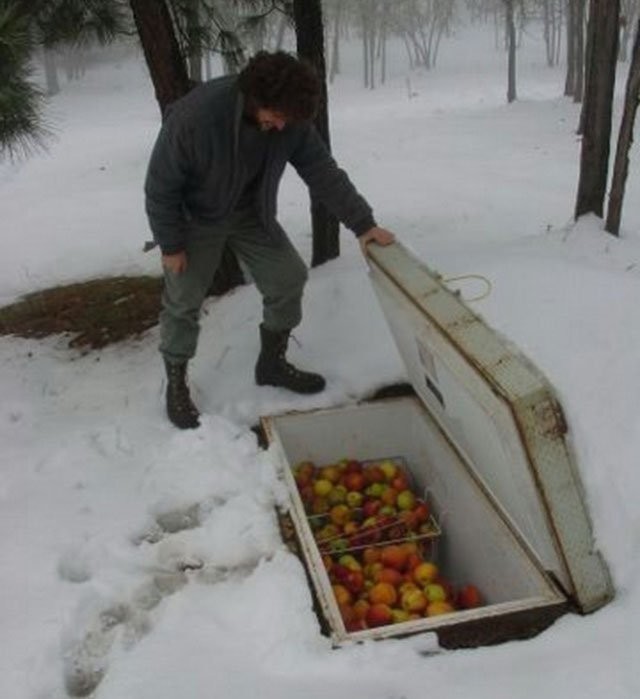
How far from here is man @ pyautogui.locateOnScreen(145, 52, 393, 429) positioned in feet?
10.3

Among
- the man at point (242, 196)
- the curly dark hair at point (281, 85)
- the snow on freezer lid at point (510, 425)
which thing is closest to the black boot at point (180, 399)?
the man at point (242, 196)

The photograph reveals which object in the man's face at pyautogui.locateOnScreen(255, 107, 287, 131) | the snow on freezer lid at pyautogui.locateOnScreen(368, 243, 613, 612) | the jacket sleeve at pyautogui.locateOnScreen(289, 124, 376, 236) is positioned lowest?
the snow on freezer lid at pyautogui.locateOnScreen(368, 243, 613, 612)

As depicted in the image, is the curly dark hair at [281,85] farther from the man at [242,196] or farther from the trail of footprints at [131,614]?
the trail of footprints at [131,614]

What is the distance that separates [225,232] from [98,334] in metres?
1.94

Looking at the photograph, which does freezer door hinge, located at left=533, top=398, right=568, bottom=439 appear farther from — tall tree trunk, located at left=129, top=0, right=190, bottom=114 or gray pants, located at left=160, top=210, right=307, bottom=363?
tall tree trunk, located at left=129, top=0, right=190, bottom=114

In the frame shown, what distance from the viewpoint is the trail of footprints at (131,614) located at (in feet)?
8.59

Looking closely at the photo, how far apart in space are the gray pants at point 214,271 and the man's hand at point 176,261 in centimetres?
7

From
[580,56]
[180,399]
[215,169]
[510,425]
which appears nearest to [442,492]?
[180,399]

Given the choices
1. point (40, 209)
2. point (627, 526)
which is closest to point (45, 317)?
point (627, 526)

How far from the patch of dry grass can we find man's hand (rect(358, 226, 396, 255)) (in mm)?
2021

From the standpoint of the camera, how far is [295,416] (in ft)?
13.1

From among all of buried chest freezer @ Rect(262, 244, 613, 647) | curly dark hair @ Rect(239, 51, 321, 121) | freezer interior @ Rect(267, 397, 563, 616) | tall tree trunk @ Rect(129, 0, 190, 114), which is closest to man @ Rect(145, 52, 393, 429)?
curly dark hair @ Rect(239, 51, 321, 121)

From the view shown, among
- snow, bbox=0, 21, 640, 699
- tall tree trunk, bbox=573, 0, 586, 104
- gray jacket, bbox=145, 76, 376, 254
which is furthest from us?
tall tree trunk, bbox=573, 0, 586, 104

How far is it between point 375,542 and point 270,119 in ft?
6.26
